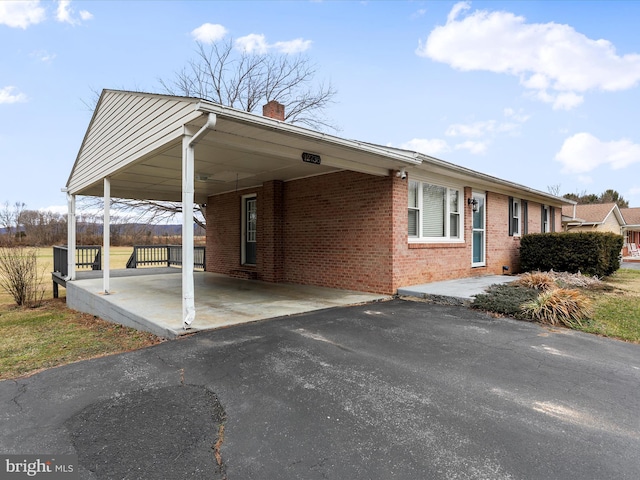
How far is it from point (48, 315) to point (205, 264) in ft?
19.4

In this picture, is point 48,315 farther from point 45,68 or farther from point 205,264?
point 45,68

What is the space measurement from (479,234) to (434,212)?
9.00ft

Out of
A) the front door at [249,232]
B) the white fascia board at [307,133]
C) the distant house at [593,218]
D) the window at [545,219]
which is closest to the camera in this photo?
the white fascia board at [307,133]

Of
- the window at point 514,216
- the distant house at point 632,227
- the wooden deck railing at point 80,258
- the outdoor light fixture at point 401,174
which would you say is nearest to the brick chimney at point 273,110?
the outdoor light fixture at point 401,174

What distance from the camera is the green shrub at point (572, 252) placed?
401 inches

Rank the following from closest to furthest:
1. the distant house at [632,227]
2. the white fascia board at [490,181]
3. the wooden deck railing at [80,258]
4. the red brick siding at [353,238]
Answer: the red brick siding at [353,238] → the white fascia board at [490,181] → the wooden deck railing at [80,258] → the distant house at [632,227]

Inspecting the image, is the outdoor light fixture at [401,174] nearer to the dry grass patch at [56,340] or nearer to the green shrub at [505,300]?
the green shrub at [505,300]

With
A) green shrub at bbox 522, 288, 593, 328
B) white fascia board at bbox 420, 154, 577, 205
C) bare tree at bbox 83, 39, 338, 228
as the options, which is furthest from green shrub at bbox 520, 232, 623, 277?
bare tree at bbox 83, 39, 338, 228

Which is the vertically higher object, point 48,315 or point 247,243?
point 247,243

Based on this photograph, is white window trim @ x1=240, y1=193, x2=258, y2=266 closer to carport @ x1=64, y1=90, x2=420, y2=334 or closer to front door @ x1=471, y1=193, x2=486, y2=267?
carport @ x1=64, y1=90, x2=420, y2=334

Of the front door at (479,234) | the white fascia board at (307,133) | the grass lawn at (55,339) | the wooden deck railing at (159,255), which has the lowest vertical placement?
the grass lawn at (55,339)

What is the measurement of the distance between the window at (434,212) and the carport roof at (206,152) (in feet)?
1.47

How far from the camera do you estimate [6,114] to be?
1788cm

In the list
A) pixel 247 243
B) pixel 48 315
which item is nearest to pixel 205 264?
pixel 247 243
